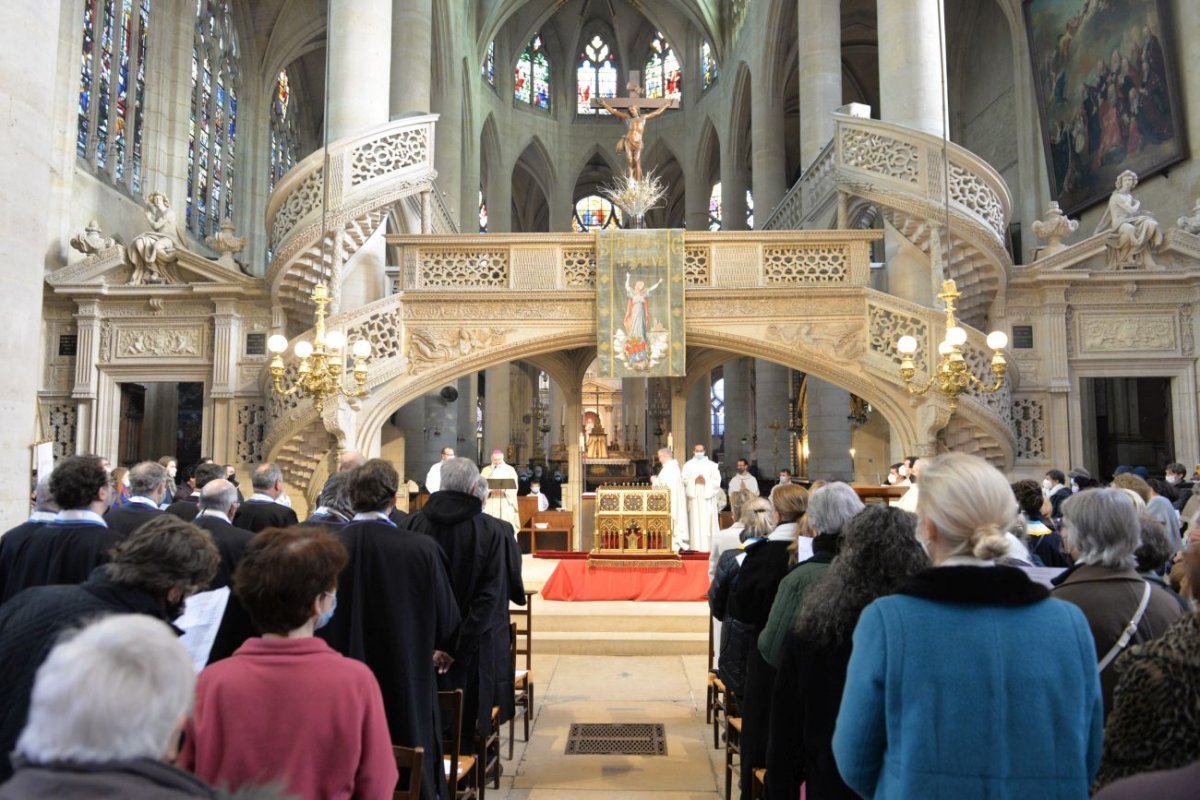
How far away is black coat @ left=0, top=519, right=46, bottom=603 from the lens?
132 inches

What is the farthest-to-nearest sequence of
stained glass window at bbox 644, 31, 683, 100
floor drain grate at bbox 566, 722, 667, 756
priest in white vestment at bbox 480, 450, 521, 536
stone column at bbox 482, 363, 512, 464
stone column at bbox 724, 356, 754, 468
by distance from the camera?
stained glass window at bbox 644, 31, 683, 100
stone column at bbox 724, 356, 754, 468
stone column at bbox 482, 363, 512, 464
priest in white vestment at bbox 480, 450, 521, 536
floor drain grate at bbox 566, 722, 667, 756

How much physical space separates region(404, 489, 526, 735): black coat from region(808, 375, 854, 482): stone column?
12179 mm

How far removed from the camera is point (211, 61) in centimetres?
2027

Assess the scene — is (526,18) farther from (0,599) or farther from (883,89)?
(0,599)

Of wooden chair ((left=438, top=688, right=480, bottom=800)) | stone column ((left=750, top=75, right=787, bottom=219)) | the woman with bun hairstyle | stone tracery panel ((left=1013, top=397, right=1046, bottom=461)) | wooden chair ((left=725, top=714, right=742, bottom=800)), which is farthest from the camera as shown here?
stone column ((left=750, top=75, right=787, bottom=219))

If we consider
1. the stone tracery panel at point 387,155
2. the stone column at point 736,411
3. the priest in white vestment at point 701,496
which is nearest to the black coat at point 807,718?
the priest in white vestment at point 701,496

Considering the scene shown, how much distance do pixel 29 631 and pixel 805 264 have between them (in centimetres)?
1136

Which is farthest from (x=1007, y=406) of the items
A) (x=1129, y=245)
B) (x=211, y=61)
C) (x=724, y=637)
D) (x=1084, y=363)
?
(x=211, y=61)

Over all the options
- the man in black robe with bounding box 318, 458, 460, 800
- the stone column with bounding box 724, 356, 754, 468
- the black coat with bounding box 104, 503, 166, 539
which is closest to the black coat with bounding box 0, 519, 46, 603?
the black coat with bounding box 104, 503, 166, 539

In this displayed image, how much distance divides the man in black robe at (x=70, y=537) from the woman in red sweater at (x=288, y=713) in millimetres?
1657

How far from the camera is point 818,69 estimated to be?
54.8ft

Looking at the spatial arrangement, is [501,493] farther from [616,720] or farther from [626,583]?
[616,720]

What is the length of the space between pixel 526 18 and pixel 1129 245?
873 inches

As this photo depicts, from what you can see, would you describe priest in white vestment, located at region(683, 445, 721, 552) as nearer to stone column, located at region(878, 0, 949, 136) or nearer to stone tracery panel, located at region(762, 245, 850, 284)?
stone tracery panel, located at region(762, 245, 850, 284)
